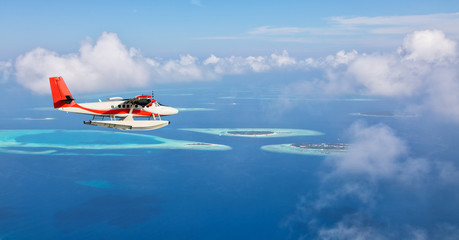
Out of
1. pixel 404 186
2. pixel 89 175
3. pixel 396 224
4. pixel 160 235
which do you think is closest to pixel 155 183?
pixel 89 175

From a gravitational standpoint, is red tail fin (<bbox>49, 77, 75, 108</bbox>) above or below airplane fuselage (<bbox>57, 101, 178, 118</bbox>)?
above

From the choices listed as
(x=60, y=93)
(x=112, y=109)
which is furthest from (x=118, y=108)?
(x=60, y=93)

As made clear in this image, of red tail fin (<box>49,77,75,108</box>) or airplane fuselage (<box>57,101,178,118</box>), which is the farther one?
airplane fuselage (<box>57,101,178,118</box>)

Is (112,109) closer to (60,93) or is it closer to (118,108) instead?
(118,108)

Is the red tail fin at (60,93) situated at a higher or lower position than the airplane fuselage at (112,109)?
higher

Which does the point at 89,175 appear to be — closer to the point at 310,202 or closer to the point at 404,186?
the point at 310,202

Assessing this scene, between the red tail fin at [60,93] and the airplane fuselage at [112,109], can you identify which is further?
the airplane fuselage at [112,109]
